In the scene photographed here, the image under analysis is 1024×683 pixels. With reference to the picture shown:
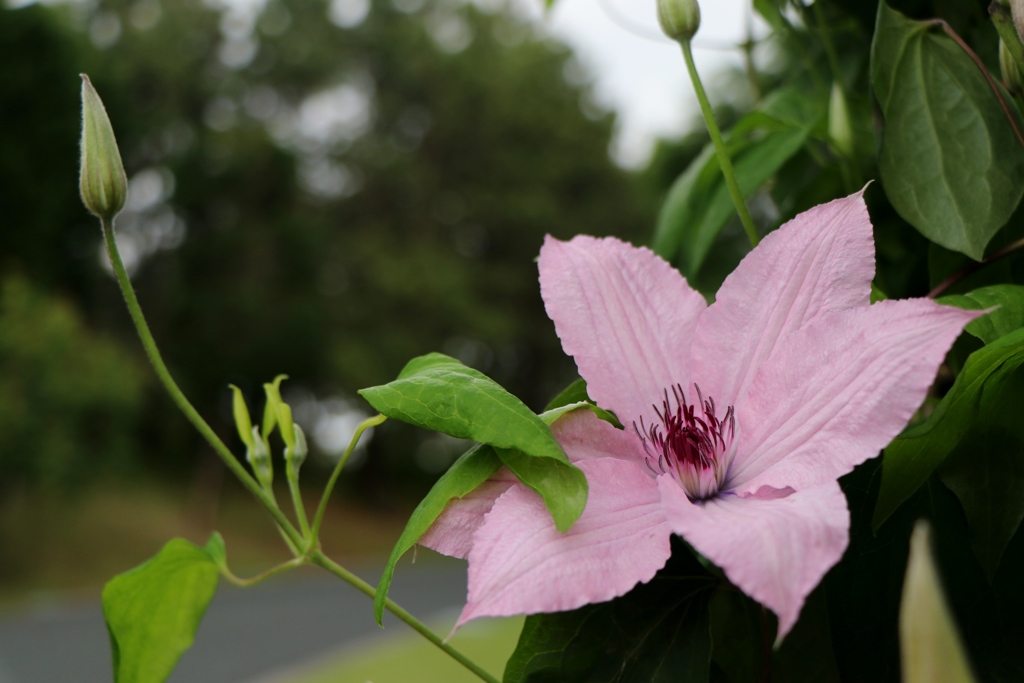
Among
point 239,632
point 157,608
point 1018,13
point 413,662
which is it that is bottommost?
point 239,632

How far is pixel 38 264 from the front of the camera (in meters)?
10.1

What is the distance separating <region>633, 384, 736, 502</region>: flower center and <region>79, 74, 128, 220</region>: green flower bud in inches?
7.8

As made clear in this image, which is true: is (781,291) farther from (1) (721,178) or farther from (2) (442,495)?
(1) (721,178)

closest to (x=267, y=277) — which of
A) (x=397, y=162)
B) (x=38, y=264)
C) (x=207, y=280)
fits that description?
(x=207, y=280)

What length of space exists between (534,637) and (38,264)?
11.2 metres

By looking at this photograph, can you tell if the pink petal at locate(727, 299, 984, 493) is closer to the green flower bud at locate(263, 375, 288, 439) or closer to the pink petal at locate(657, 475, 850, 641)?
the pink petal at locate(657, 475, 850, 641)

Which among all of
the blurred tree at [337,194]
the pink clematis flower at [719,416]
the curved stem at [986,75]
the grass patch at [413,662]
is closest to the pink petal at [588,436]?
the pink clematis flower at [719,416]

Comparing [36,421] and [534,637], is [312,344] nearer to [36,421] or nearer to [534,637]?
[36,421]

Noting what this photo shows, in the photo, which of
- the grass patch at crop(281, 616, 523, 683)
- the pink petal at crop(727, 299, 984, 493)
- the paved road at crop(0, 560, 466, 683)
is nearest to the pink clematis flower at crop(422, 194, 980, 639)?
the pink petal at crop(727, 299, 984, 493)

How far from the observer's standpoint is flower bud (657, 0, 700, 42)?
0.36 meters

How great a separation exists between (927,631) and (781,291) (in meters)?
0.17

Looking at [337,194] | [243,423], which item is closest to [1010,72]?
[243,423]

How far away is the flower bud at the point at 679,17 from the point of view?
36 centimetres

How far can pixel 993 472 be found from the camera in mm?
297
